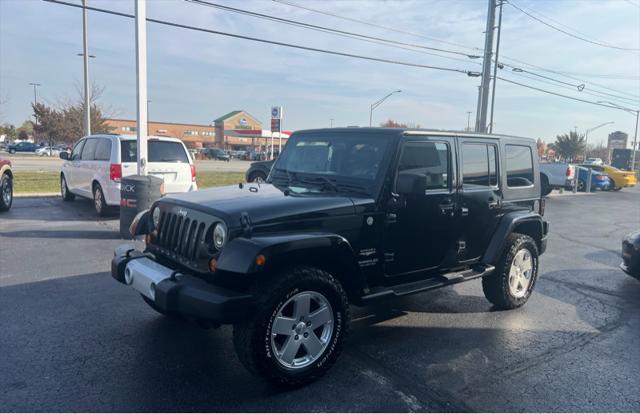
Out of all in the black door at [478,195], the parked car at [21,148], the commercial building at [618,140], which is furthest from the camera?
the commercial building at [618,140]

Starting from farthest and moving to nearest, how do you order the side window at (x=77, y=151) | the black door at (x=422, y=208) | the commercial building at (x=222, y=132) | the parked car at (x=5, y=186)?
the commercial building at (x=222, y=132), the side window at (x=77, y=151), the parked car at (x=5, y=186), the black door at (x=422, y=208)

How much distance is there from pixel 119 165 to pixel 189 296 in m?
7.61

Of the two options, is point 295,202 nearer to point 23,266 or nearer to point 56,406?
point 56,406

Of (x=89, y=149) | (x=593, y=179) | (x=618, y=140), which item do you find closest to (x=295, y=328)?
(x=89, y=149)

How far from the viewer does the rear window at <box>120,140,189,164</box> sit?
1025 centimetres

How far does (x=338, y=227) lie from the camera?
3871 millimetres

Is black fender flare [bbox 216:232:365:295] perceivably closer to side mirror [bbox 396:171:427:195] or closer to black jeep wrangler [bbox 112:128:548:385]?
black jeep wrangler [bbox 112:128:548:385]

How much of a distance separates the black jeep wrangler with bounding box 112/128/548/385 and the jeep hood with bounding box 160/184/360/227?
0.01m

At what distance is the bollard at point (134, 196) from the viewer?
8383 mm

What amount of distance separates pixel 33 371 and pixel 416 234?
3283mm

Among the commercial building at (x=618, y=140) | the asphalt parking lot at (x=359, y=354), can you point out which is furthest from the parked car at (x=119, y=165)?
the commercial building at (x=618, y=140)

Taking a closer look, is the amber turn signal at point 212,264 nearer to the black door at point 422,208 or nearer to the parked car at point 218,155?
the black door at point 422,208

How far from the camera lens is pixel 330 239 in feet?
12.1

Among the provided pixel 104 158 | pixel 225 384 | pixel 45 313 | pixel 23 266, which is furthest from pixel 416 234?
pixel 104 158
